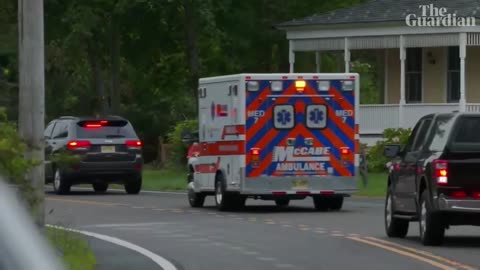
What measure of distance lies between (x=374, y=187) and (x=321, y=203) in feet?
27.0

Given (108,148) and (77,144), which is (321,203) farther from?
(77,144)

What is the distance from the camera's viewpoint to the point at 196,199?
1115 inches

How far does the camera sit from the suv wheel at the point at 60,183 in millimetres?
32781

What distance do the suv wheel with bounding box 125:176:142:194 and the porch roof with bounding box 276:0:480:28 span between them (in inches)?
513

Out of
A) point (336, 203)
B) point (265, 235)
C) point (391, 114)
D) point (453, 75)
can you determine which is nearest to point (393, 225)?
point (265, 235)

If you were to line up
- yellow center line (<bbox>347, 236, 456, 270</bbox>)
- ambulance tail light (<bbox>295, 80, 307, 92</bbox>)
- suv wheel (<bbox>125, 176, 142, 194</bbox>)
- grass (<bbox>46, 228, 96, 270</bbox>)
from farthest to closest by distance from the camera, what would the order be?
suv wheel (<bbox>125, 176, 142, 194</bbox>), ambulance tail light (<bbox>295, 80, 307, 92</bbox>), yellow center line (<bbox>347, 236, 456, 270</bbox>), grass (<bbox>46, 228, 96, 270</bbox>)

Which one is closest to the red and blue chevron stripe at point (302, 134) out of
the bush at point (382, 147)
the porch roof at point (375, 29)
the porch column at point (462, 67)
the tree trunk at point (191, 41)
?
the porch column at point (462, 67)

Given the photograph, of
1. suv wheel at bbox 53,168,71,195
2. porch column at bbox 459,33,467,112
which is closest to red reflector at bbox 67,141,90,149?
suv wheel at bbox 53,168,71,195

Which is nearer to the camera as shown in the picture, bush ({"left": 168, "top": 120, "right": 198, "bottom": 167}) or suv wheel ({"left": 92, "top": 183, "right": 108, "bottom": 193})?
suv wheel ({"left": 92, "top": 183, "right": 108, "bottom": 193})

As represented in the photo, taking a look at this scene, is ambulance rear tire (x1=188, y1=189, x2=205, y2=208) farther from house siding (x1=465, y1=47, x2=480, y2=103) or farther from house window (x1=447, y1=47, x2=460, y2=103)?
house siding (x1=465, y1=47, x2=480, y2=103)

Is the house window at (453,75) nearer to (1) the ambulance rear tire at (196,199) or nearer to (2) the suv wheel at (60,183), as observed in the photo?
(2) the suv wheel at (60,183)

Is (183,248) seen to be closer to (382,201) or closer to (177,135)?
(382,201)

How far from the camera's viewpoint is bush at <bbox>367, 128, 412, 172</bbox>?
42047 millimetres

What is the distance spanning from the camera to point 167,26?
48844 mm
